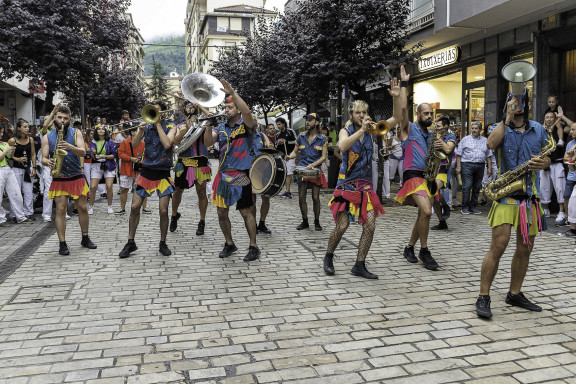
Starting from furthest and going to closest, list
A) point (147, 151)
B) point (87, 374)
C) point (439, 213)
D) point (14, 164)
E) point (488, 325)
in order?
1. point (14, 164)
2. point (439, 213)
3. point (147, 151)
4. point (488, 325)
5. point (87, 374)

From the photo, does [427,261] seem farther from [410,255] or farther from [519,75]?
[519,75]

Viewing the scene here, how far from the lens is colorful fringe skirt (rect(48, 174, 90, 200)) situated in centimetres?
688

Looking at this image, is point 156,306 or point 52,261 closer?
point 156,306

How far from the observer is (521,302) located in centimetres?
448

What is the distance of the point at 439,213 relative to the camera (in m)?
8.48

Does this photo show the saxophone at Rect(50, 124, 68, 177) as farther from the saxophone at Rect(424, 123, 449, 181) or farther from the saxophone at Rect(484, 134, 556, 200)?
the saxophone at Rect(484, 134, 556, 200)

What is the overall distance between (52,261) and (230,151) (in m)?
2.67

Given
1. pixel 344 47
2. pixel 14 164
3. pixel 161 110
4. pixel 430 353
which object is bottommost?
pixel 430 353

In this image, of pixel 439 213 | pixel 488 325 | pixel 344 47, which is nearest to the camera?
pixel 488 325

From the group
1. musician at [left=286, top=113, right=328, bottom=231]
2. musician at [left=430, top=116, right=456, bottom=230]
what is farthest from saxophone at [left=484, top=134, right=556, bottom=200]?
musician at [left=286, top=113, right=328, bottom=231]

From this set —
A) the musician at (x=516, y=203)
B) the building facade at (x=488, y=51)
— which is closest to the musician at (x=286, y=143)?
the building facade at (x=488, y=51)

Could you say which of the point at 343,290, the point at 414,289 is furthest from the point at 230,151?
the point at 414,289

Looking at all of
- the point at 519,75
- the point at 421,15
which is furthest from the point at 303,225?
the point at 421,15

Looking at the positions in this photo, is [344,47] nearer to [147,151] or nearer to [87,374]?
[147,151]
